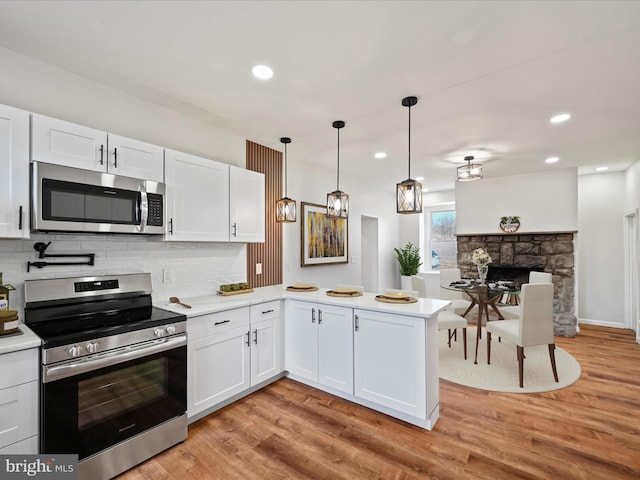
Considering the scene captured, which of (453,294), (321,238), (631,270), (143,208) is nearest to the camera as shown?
(143,208)

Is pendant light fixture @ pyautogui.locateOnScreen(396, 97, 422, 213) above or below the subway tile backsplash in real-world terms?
above

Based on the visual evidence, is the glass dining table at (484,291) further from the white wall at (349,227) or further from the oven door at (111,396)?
the oven door at (111,396)

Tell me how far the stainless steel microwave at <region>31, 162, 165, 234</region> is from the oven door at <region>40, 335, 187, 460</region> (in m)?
0.87

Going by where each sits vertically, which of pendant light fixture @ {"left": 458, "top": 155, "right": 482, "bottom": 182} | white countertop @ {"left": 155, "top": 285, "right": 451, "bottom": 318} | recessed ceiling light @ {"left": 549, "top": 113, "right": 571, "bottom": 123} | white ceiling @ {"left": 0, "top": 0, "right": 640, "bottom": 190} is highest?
white ceiling @ {"left": 0, "top": 0, "right": 640, "bottom": 190}

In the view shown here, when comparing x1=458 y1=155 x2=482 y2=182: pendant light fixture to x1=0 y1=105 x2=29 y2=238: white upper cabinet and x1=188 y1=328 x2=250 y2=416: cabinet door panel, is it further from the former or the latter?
x1=0 y1=105 x2=29 y2=238: white upper cabinet

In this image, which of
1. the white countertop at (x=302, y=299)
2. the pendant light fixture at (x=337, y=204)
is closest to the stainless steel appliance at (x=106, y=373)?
the white countertop at (x=302, y=299)

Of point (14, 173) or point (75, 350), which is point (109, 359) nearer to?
point (75, 350)

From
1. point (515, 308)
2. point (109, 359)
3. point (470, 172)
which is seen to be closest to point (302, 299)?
point (109, 359)

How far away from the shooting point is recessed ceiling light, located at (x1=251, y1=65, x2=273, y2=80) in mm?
2254

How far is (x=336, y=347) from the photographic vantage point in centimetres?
285

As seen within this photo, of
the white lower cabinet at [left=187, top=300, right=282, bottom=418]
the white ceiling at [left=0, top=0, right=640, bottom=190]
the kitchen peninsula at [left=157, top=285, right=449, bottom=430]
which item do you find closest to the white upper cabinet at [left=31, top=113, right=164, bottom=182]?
the white ceiling at [left=0, top=0, right=640, bottom=190]

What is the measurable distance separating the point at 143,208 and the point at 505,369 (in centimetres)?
397

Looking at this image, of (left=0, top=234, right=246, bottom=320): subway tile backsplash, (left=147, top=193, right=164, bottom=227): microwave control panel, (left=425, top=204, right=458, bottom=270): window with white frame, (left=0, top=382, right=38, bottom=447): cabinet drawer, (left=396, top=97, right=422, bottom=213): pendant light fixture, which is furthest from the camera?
(left=425, top=204, right=458, bottom=270): window with white frame

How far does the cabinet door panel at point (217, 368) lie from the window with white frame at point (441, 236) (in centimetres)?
555
